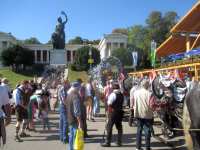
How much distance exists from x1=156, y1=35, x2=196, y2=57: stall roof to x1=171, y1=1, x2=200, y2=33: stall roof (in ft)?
6.64

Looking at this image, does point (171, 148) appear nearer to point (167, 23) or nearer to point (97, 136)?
point (97, 136)

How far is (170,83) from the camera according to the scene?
12.2 metres

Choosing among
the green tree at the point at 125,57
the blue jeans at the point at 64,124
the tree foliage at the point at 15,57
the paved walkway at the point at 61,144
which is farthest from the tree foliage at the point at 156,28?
the blue jeans at the point at 64,124

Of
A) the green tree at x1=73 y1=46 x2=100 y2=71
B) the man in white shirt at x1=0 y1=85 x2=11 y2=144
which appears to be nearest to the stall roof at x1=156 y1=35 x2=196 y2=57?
the man in white shirt at x1=0 y1=85 x2=11 y2=144

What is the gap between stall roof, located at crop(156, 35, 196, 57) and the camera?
22880 mm

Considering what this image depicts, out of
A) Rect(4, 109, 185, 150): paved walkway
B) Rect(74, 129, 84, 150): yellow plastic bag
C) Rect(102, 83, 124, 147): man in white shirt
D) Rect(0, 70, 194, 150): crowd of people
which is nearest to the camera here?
Rect(74, 129, 84, 150): yellow plastic bag

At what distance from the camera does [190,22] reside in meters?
19.3

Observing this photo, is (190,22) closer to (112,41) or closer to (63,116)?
(63,116)

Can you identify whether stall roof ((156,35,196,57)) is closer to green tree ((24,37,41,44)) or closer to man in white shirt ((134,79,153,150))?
man in white shirt ((134,79,153,150))

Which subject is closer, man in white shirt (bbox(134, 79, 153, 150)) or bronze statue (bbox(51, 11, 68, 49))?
man in white shirt (bbox(134, 79, 153, 150))

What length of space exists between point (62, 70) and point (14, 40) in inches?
3114

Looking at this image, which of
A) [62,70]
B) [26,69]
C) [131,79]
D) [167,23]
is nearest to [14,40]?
[26,69]

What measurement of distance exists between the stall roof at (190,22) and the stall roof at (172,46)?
2.02 m

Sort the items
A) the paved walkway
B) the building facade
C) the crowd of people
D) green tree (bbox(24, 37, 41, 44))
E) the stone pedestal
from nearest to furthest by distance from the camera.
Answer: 1. the crowd of people
2. the paved walkway
3. the stone pedestal
4. the building facade
5. green tree (bbox(24, 37, 41, 44))
